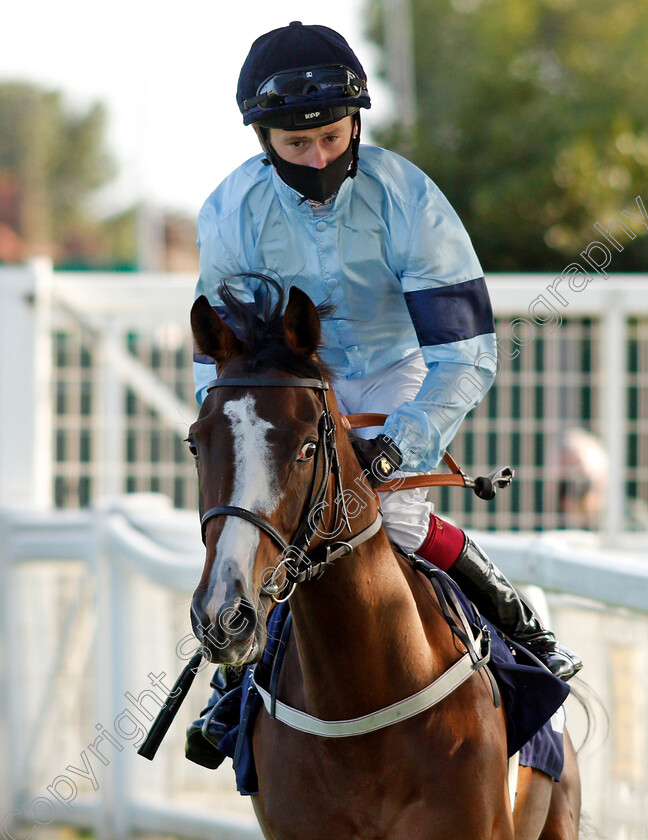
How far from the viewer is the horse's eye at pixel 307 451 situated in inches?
98.3

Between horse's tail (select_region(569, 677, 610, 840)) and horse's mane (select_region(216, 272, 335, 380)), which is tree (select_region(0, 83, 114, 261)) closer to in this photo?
horse's tail (select_region(569, 677, 610, 840))

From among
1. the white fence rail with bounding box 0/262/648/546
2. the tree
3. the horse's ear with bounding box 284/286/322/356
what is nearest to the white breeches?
the horse's ear with bounding box 284/286/322/356

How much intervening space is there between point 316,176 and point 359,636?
3.86ft

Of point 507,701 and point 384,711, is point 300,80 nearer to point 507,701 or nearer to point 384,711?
point 384,711

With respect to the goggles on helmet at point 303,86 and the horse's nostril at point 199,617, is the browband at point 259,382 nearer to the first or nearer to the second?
the horse's nostril at point 199,617

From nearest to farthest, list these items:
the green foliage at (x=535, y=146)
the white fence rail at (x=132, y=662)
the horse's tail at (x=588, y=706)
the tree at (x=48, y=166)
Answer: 1. the horse's tail at (x=588, y=706)
2. the white fence rail at (x=132, y=662)
3. the green foliage at (x=535, y=146)
4. the tree at (x=48, y=166)

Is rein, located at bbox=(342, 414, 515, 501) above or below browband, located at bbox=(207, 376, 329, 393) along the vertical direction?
below

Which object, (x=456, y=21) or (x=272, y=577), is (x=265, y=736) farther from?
(x=456, y=21)

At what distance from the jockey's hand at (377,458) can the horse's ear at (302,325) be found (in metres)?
0.28

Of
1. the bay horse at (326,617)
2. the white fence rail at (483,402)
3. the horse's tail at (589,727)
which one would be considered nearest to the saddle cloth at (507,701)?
the bay horse at (326,617)

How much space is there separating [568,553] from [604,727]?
77 centimetres

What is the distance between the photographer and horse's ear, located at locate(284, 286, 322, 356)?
2.65m

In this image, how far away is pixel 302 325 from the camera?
8.82 ft

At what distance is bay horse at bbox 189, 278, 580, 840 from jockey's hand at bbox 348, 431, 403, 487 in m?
0.04
